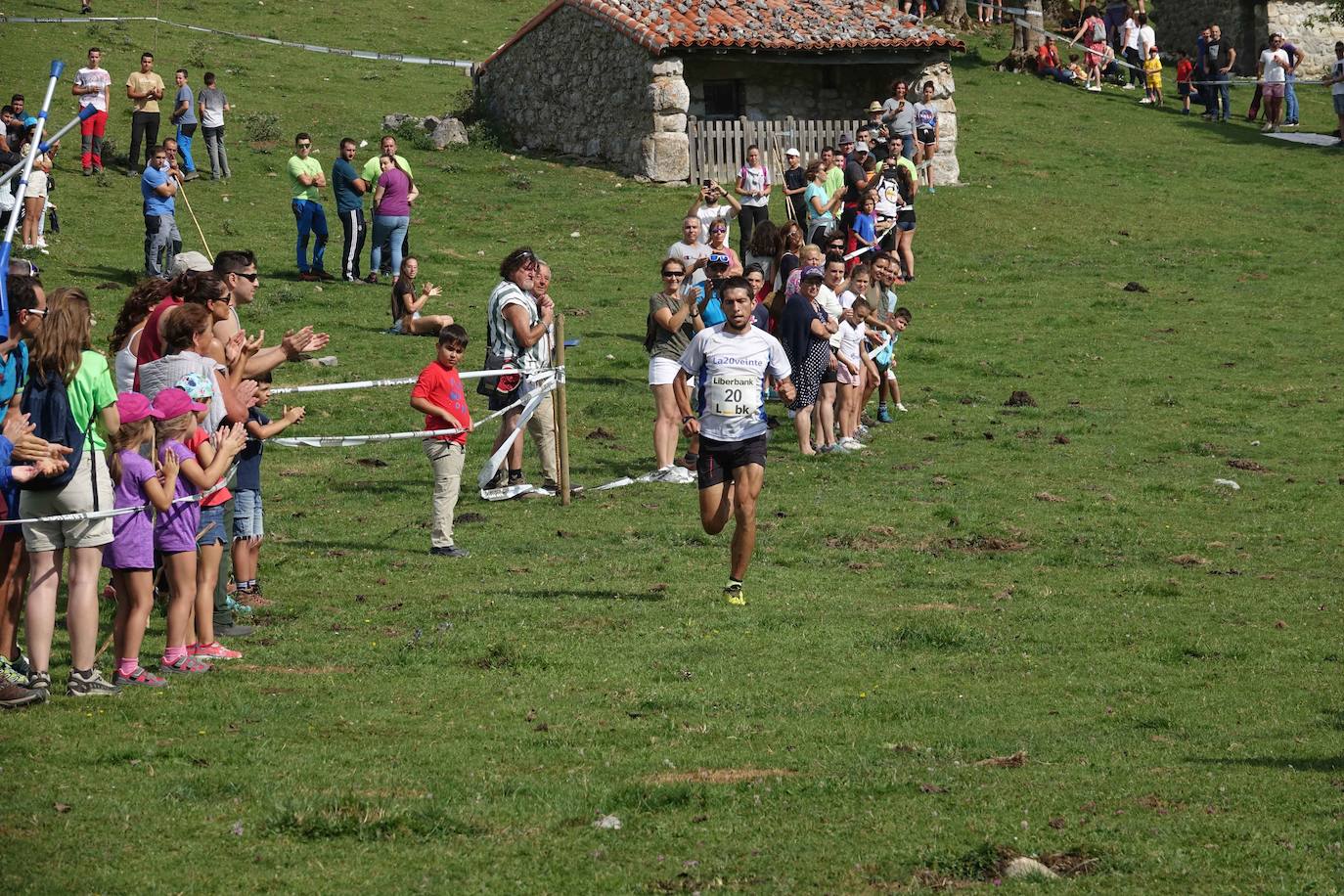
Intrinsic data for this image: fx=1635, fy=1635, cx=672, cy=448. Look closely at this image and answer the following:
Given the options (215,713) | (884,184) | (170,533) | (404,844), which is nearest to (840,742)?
(404,844)

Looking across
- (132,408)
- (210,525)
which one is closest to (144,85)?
(210,525)

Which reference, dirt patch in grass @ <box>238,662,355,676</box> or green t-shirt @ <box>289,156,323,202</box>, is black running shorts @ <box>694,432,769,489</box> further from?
green t-shirt @ <box>289,156,323,202</box>

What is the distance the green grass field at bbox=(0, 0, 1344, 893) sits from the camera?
6711 millimetres

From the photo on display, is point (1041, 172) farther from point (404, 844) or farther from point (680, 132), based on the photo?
point (404, 844)

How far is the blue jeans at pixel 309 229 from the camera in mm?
24406

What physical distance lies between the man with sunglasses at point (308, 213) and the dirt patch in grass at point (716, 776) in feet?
59.4

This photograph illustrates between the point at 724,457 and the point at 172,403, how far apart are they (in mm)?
3898

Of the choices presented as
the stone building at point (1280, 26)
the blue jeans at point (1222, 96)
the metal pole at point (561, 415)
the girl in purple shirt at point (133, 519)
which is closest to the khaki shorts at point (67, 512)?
the girl in purple shirt at point (133, 519)

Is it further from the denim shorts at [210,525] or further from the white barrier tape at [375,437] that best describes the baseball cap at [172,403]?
the white barrier tape at [375,437]

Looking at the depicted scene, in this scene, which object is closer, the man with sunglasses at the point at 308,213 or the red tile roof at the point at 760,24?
the man with sunglasses at the point at 308,213

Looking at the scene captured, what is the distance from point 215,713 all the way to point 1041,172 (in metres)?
29.5

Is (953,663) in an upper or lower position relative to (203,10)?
lower

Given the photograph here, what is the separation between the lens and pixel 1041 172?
3512 cm

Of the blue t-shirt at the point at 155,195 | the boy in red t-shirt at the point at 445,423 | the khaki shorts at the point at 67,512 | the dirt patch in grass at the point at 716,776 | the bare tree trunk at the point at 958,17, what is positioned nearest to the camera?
the dirt patch in grass at the point at 716,776
